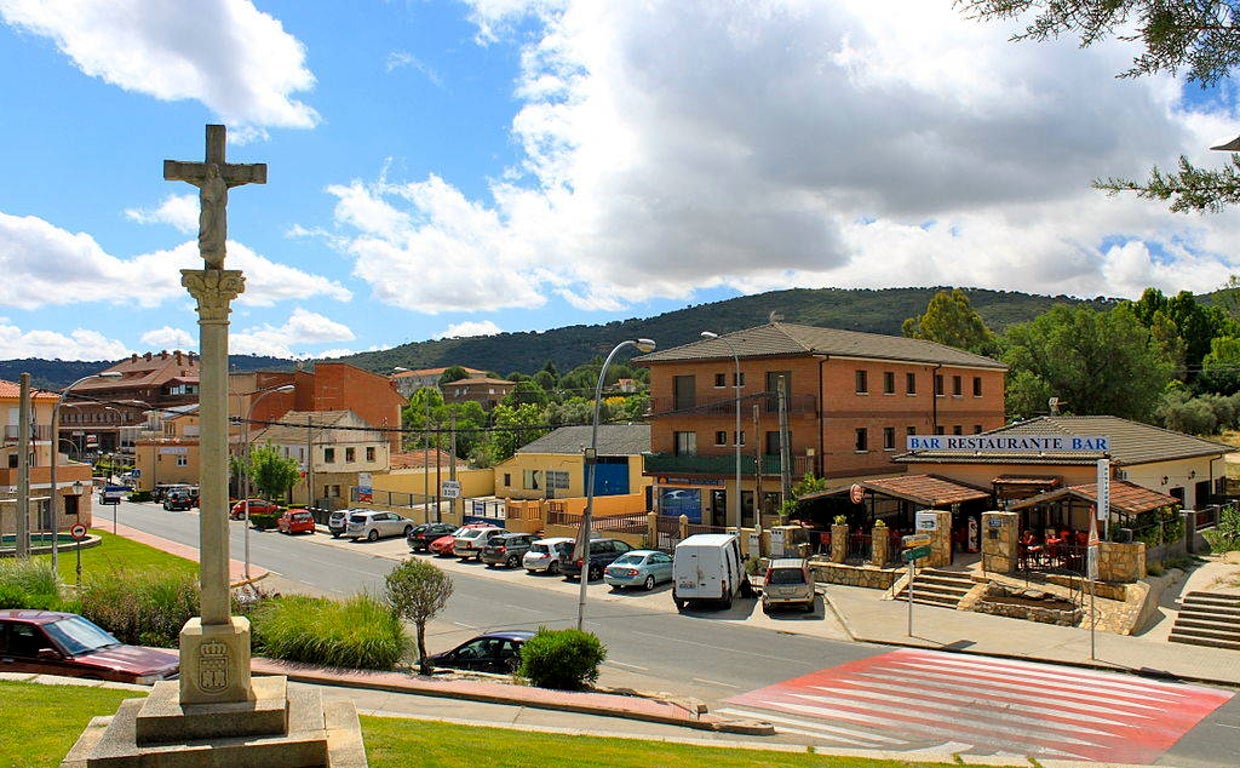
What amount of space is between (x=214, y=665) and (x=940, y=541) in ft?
80.0

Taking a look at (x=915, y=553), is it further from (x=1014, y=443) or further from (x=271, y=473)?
(x=271, y=473)

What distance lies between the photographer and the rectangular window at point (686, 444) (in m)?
43.9

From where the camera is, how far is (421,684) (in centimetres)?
1562

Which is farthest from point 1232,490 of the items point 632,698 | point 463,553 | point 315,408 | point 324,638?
point 315,408

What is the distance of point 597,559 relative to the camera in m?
33.3

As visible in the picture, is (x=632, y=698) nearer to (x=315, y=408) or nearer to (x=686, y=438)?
(x=686, y=438)

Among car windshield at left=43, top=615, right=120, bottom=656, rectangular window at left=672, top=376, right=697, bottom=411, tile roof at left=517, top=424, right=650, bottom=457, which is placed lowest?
car windshield at left=43, top=615, right=120, bottom=656

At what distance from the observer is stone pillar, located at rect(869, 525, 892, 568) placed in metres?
29.8

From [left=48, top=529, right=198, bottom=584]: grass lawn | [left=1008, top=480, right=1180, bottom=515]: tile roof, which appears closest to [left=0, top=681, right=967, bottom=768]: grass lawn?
A: [left=1008, top=480, right=1180, bottom=515]: tile roof

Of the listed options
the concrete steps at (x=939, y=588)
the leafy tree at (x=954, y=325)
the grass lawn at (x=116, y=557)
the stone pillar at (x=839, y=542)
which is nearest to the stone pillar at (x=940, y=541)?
the concrete steps at (x=939, y=588)

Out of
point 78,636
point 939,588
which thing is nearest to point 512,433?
point 939,588

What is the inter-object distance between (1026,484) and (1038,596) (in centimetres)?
771

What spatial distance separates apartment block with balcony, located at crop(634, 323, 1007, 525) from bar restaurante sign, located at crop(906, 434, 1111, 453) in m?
5.59

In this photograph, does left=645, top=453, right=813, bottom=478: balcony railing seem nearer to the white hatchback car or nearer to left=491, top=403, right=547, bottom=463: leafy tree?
the white hatchback car
